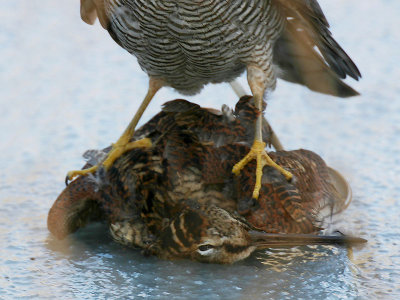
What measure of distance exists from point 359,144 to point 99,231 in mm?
1954

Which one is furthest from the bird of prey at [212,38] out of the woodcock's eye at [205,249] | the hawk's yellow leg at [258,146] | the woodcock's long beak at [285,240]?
the woodcock's eye at [205,249]

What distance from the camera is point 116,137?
515cm

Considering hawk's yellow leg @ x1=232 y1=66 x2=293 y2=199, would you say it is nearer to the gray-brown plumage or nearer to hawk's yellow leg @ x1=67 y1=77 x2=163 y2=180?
the gray-brown plumage

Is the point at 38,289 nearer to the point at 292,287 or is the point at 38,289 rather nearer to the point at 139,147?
the point at 292,287

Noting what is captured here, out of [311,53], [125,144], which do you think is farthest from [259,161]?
[311,53]

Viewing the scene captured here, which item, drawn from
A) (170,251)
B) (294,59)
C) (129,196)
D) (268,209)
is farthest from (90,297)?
(294,59)

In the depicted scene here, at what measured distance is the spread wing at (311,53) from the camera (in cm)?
436

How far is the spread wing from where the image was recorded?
14.3ft

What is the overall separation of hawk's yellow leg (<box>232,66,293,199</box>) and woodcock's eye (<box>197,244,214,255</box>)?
0.49 meters

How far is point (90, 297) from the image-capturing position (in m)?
3.04

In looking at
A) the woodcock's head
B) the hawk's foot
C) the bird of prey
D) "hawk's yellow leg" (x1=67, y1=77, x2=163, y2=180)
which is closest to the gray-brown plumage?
the bird of prey

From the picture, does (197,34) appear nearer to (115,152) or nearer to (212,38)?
(212,38)

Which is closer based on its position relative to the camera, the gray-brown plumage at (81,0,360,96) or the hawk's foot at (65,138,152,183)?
the gray-brown plumage at (81,0,360,96)

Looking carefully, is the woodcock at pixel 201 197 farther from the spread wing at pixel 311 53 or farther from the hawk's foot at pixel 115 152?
the spread wing at pixel 311 53
